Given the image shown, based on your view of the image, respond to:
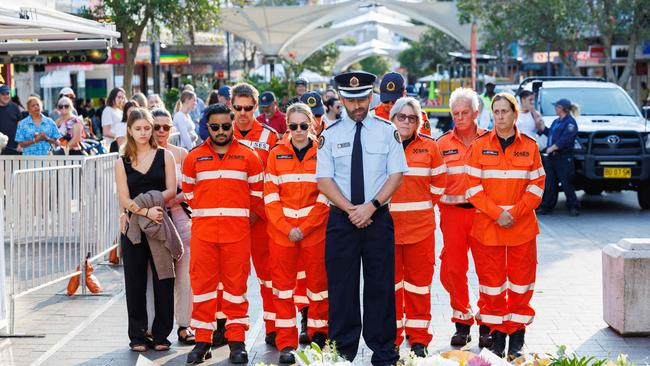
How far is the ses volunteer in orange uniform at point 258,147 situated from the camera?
8781 millimetres

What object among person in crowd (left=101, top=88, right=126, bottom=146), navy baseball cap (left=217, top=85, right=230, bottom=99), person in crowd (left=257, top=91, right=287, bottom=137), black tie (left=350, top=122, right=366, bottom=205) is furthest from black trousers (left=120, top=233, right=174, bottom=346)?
person in crowd (left=101, top=88, right=126, bottom=146)

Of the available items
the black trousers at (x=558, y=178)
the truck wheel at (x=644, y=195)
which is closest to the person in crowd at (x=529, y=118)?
the black trousers at (x=558, y=178)

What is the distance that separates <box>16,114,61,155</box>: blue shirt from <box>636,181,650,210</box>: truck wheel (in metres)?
9.51

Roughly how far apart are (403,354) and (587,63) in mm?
47083

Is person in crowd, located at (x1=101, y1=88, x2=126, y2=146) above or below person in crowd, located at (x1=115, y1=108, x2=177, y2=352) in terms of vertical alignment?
above

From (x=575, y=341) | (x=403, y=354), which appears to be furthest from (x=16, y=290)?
(x=575, y=341)

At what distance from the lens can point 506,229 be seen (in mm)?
8156

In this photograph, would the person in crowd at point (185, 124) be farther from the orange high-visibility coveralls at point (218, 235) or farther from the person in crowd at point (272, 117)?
the orange high-visibility coveralls at point (218, 235)

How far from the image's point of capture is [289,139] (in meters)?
8.40

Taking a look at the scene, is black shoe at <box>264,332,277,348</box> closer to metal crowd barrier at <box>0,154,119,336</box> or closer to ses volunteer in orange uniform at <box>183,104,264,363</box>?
ses volunteer in orange uniform at <box>183,104,264,363</box>

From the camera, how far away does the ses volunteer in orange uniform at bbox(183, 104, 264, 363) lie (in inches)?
A: 324

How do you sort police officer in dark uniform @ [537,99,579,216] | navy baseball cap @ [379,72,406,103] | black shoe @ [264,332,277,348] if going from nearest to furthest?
black shoe @ [264,332,277,348] < navy baseball cap @ [379,72,406,103] < police officer in dark uniform @ [537,99,579,216]

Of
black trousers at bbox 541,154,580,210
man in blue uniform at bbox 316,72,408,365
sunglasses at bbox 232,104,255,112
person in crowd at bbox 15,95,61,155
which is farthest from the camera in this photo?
black trousers at bbox 541,154,580,210

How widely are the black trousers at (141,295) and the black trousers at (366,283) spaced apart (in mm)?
1630
